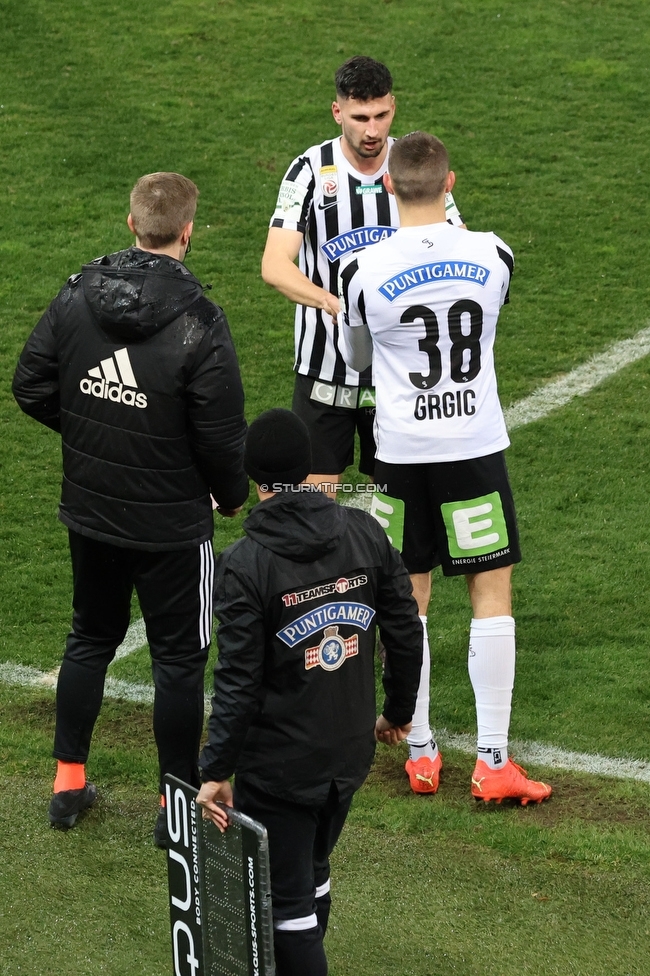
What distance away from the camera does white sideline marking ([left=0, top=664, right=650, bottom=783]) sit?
14.8ft

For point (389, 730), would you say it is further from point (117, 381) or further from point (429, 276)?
point (429, 276)

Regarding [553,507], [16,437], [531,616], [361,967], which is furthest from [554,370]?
[361,967]

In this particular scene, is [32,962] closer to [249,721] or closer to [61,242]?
[249,721]

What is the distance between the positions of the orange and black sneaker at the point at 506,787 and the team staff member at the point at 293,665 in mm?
1200

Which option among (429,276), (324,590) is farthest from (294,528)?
(429,276)

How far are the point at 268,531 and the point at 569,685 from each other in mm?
2425

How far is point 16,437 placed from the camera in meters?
7.41

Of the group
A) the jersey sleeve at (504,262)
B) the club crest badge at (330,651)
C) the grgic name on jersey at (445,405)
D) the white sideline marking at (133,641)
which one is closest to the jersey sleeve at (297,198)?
the jersey sleeve at (504,262)

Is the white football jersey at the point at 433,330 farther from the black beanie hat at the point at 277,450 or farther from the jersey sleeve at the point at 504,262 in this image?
the black beanie hat at the point at 277,450

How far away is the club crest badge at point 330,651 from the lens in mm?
3105

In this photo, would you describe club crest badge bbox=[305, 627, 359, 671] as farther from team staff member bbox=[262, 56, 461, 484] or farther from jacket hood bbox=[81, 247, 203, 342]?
team staff member bbox=[262, 56, 461, 484]

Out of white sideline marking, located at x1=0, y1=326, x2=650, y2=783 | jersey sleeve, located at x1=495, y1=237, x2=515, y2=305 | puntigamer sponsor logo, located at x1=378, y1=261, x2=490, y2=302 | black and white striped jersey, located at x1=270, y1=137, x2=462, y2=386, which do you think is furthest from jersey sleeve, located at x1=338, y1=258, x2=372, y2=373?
white sideline marking, located at x1=0, y1=326, x2=650, y2=783

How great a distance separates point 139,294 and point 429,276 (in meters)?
0.90

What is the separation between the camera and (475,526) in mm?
4258
